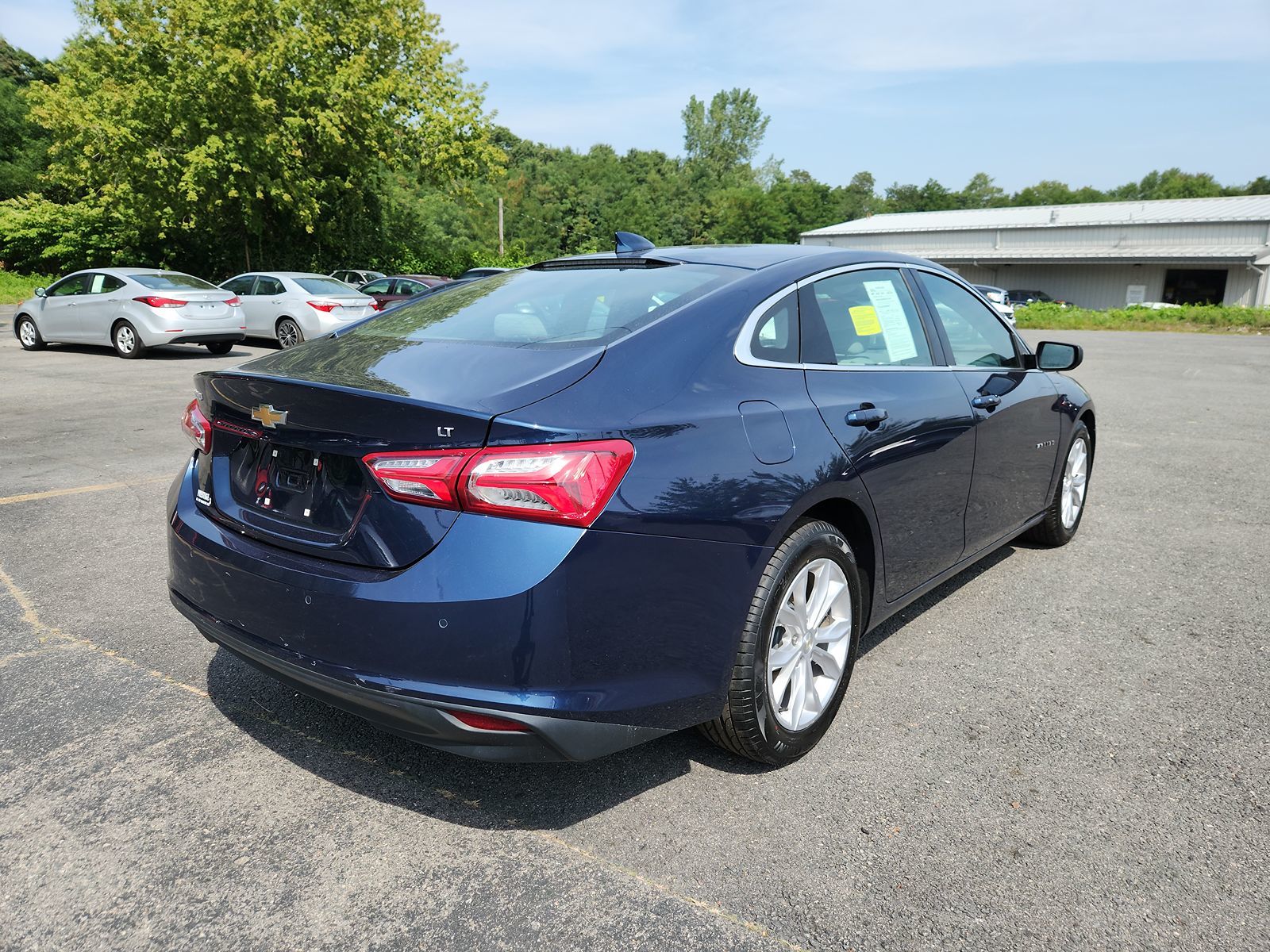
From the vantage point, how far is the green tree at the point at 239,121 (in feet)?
92.3

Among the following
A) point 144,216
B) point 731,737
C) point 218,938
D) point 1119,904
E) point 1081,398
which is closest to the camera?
point 218,938

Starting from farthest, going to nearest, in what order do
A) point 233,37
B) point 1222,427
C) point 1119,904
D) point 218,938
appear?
point 233,37
point 1222,427
point 1119,904
point 218,938

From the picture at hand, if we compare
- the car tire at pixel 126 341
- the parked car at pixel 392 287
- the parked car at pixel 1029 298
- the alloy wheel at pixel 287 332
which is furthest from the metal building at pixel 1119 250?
the car tire at pixel 126 341

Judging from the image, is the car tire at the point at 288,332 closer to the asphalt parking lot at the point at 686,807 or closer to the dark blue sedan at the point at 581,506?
the asphalt parking lot at the point at 686,807

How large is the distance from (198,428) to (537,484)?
1.49 meters

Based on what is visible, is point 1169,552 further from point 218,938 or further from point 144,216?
point 144,216

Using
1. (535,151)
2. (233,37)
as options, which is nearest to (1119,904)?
(233,37)

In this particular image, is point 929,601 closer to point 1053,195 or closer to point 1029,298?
point 1029,298

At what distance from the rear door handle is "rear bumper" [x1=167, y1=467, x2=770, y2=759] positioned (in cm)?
74

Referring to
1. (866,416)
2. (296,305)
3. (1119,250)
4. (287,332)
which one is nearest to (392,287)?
(287,332)

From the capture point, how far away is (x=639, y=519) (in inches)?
92.7

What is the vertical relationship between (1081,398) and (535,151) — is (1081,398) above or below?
below

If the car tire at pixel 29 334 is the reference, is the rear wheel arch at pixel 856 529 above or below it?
above

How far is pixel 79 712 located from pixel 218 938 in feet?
4.76
